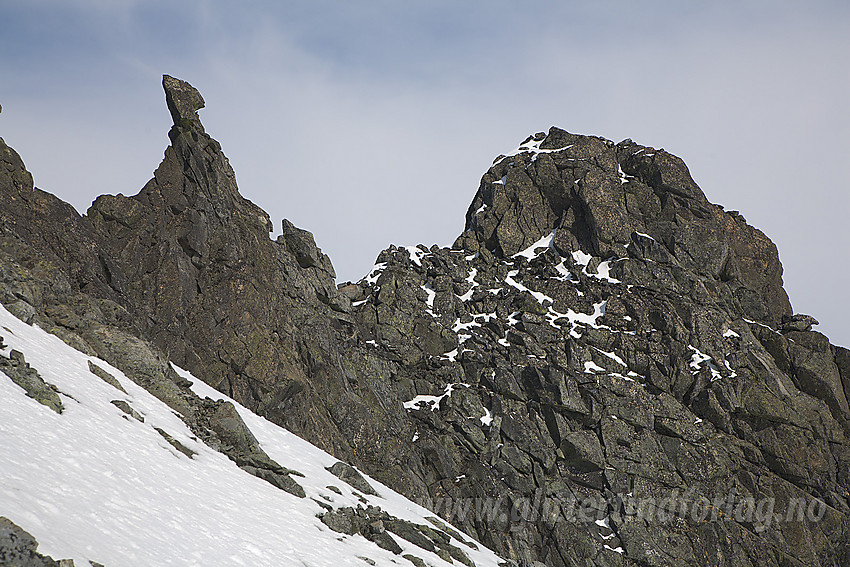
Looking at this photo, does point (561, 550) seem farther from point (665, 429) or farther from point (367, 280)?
point (367, 280)

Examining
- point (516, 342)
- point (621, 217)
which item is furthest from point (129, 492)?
point (621, 217)

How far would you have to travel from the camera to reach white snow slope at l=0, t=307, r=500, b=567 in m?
11.7

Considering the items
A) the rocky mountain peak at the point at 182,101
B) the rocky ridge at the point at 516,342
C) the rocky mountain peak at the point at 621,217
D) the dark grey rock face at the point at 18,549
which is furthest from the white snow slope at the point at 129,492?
the rocky mountain peak at the point at 621,217

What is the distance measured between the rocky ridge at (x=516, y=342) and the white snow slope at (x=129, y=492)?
218 centimetres

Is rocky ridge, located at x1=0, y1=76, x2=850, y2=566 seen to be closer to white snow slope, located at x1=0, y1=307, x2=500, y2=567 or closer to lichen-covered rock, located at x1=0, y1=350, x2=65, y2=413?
white snow slope, located at x1=0, y1=307, x2=500, y2=567

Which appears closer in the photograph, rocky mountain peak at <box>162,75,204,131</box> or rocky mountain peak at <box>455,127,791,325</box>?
rocky mountain peak at <box>162,75,204,131</box>

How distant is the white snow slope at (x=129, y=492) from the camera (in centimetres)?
1172

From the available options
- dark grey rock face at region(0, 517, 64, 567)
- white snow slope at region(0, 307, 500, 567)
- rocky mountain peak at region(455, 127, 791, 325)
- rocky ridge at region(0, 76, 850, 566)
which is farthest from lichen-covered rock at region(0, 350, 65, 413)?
rocky mountain peak at region(455, 127, 791, 325)

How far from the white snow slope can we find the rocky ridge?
2.18 meters

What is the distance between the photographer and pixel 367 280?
71.3 m

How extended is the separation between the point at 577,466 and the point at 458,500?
12541mm

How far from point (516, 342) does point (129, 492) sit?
5503cm

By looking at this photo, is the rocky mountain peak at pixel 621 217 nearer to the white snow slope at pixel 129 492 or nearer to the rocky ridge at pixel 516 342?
the rocky ridge at pixel 516 342

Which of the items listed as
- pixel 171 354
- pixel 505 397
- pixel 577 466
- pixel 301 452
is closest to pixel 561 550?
pixel 577 466
